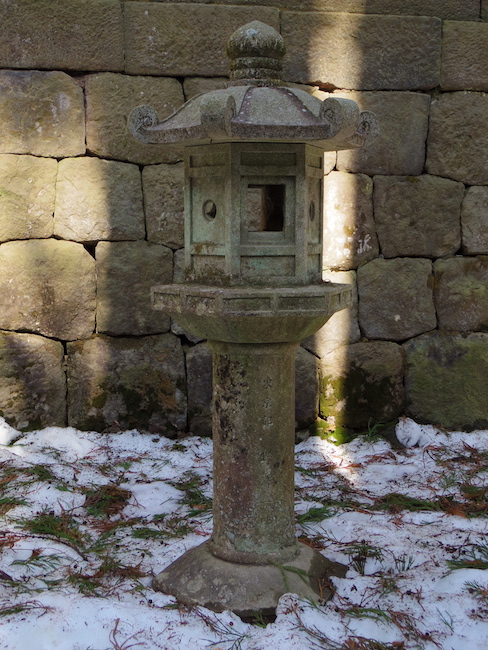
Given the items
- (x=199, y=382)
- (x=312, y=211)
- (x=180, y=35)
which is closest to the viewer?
(x=312, y=211)

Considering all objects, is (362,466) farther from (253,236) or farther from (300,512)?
(253,236)

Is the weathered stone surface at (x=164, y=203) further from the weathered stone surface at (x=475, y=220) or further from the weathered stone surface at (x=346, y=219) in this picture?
the weathered stone surface at (x=475, y=220)

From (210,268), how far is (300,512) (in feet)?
5.16

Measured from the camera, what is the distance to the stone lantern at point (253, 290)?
2750mm

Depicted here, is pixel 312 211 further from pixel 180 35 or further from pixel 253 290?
pixel 180 35

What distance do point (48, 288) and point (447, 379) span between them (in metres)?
2.60

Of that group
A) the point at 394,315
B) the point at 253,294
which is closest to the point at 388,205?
the point at 394,315

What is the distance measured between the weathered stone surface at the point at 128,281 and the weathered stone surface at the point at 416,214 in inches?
54.3

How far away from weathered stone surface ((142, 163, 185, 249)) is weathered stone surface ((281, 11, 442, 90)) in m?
0.94

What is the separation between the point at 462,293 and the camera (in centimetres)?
505

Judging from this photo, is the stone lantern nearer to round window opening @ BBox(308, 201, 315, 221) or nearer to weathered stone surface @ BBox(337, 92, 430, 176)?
round window opening @ BBox(308, 201, 315, 221)

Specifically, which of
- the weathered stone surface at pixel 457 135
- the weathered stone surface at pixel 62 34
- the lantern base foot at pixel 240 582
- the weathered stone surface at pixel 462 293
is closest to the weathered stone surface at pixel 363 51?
the weathered stone surface at pixel 457 135

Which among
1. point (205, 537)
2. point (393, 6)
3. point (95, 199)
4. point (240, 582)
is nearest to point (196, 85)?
point (95, 199)

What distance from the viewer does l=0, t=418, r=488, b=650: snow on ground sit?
2.75 meters
